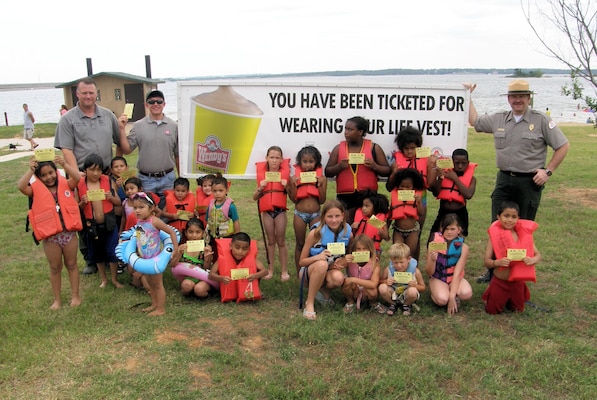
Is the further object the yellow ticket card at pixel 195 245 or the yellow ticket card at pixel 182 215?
the yellow ticket card at pixel 182 215

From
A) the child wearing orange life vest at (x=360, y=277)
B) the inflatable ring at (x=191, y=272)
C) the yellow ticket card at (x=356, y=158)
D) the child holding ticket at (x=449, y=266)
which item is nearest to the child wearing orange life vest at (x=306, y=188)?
the yellow ticket card at (x=356, y=158)

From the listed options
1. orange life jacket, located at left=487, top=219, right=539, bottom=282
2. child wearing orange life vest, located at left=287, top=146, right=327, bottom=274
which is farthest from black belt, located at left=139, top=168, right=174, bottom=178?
orange life jacket, located at left=487, top=219, right=539, bottom=282

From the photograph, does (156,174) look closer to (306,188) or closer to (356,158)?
(306,188)

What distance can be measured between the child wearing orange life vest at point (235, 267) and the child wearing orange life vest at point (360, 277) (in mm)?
972

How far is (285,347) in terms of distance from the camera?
181 inches

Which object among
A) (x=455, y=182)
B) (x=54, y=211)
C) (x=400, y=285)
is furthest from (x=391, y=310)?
(x=54, y=211)

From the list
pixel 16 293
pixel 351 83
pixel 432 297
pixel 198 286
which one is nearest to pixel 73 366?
pixel 198 286

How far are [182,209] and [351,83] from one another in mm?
2582

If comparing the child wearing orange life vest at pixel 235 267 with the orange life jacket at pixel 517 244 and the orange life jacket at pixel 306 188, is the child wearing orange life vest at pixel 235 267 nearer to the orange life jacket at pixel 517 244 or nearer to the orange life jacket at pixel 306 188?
the orange life jacket at pixel 306 188

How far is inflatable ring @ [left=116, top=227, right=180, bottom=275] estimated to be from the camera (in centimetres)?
511

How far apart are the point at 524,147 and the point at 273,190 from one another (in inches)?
115

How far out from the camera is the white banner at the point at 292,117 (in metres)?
6.04

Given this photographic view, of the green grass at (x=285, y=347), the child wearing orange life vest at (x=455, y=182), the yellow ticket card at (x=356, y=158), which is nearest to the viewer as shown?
the green grass at (x=285, y=347)

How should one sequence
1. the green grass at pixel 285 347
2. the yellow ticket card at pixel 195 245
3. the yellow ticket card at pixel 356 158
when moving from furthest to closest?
the yellow ticket card at pixel 356 158
the yellow ticket card at pixel 195 245
the green grass at pixel 285 347
